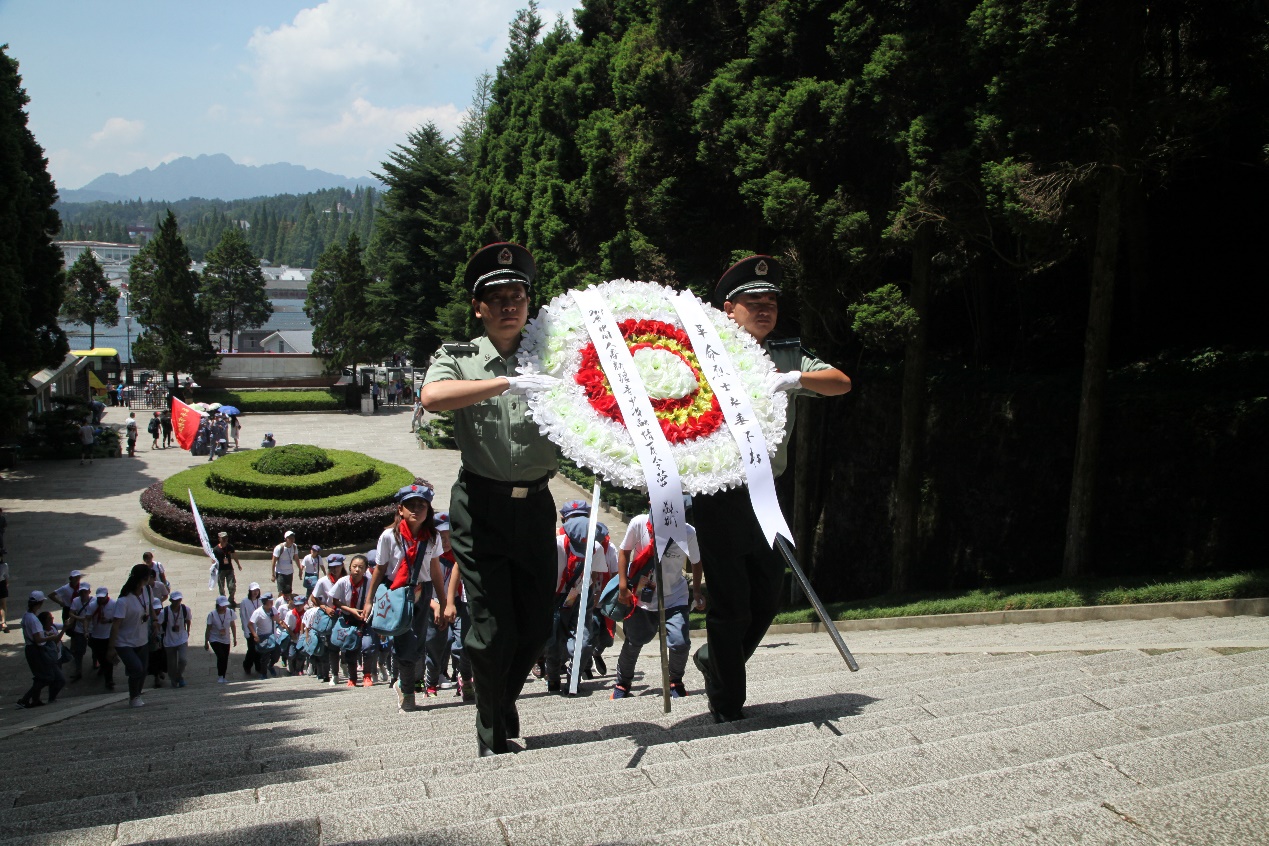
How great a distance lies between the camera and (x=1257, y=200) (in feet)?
47.5

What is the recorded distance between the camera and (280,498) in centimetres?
2538

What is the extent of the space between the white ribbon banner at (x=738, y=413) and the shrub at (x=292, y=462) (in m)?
22.7

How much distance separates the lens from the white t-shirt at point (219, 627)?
13.4 metres

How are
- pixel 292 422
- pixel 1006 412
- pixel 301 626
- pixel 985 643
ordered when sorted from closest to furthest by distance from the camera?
pixel 985 643 < pixel 301 626 < pixel 1006 412 < pixel 292 422

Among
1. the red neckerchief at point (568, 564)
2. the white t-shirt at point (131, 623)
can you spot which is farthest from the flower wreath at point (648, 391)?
the white t-shirt at point (131, 623)

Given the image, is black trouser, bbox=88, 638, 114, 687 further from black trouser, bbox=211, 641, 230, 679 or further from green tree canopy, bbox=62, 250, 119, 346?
green tree canopy, bbox=62, 250, 119, 346

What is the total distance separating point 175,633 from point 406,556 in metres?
6.38

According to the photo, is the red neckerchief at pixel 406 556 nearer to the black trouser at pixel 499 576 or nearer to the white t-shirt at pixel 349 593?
the black trouser at pixel 499 576

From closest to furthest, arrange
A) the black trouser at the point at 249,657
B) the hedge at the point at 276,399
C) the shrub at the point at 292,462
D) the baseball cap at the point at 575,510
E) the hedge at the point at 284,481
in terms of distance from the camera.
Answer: the baseball cap at the point at 575,510 < the black trouser at the point at 249,657 < the hedge at the point at 284,481 < the shrub at the point at 292,462 < the hedge at the point at 276,399

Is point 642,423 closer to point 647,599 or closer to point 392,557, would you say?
point 647,599

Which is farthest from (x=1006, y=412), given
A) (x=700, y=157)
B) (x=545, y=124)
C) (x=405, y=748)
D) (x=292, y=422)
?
(x=292, y=422)

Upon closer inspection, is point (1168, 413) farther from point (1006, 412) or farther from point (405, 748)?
point (405, 748)

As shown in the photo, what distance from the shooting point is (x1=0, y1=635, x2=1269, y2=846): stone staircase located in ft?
9.96

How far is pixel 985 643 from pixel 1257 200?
9.04 m
